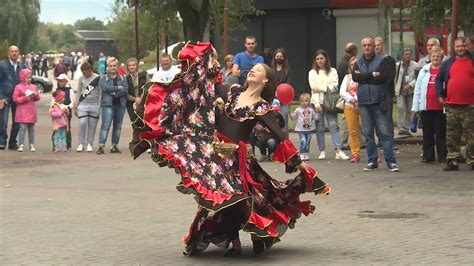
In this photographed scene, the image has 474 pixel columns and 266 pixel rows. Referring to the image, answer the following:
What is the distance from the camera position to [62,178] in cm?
1670

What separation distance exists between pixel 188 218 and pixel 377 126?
5.33 m

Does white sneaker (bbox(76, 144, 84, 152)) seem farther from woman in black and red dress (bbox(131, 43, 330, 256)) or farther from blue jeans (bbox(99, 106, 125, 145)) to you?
woman in black and red dress (bbox(131, 43, 330, 256))

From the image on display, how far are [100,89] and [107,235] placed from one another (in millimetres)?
10406

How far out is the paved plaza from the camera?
9.79 meters

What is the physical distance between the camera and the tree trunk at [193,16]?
117 ft

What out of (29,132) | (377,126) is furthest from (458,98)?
(29,132)

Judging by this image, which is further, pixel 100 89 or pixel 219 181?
pixel 100 89

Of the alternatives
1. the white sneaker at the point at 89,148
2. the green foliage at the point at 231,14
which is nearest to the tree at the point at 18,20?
the green foliage at the point at 231,14

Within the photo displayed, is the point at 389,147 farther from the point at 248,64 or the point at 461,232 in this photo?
the point at 461,232

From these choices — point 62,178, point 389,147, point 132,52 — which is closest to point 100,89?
point 62,178

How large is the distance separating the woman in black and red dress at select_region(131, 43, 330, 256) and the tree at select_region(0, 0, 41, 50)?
6874 centimetres

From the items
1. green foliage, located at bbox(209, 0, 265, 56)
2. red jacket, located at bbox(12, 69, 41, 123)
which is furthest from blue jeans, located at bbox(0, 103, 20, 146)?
green foliage, located at bbox(209, 0, 265, 56)

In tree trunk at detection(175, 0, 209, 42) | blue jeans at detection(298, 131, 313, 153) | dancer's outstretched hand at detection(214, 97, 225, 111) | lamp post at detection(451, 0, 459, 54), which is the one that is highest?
tree trunk at detection(175, 0, 209, 42)

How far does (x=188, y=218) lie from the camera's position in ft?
39.7
